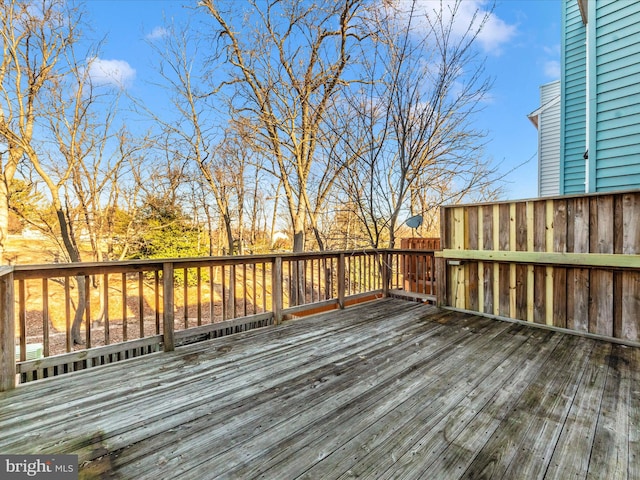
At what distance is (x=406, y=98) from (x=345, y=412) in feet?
14.4

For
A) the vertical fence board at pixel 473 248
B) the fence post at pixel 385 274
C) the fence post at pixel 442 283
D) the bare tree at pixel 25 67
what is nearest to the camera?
the vertical fence board at pixel 473 248

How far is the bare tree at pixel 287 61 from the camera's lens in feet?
A: 19.5

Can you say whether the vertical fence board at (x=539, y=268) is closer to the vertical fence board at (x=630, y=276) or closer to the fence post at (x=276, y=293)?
the vertical fence board at (x=630, y=276)

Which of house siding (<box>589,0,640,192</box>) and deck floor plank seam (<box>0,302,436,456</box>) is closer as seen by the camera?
deck floor plank seam (<box>0,302,436,456</box>)

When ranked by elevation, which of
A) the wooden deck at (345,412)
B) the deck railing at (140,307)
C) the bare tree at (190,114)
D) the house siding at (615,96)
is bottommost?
the wooden deck at (345,412)

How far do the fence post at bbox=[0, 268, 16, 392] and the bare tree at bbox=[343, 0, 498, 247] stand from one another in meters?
4.22

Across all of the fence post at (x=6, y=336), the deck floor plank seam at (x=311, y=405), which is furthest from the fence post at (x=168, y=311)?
the deck floor plank seam at (x=311, y=405)

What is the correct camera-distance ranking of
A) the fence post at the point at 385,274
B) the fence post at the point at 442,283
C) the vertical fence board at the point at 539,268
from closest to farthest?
the vertical fence board at the point at 539,268, the fence post at the point at 442,283, the fence post at the point at 385,274

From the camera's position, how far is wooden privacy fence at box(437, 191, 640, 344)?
9.52ft

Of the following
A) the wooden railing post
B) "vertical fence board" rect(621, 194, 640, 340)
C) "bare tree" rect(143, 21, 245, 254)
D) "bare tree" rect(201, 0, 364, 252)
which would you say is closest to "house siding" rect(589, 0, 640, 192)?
"vertical fence board" rect(621, 194, 640, 340)

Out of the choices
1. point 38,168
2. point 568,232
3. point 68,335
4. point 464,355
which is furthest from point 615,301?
point 38,168

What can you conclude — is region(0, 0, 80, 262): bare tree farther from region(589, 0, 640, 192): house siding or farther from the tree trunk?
region(589, 0, 640, 192): house siding

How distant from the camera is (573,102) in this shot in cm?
467

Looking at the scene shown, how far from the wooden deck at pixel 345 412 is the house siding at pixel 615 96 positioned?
79.2 inches
